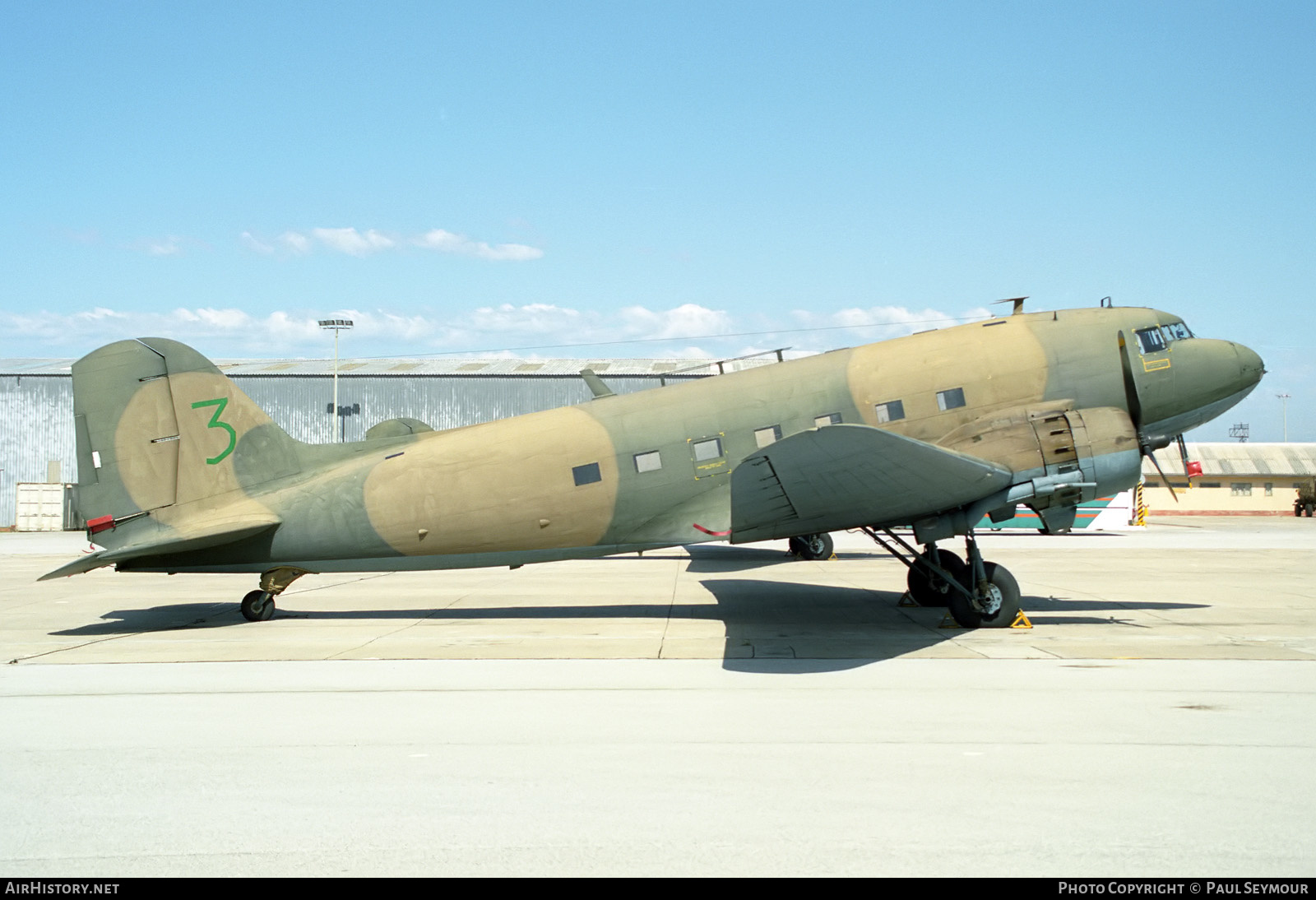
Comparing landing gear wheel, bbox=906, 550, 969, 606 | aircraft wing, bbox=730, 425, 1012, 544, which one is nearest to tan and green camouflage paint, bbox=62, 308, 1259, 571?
aircraft wing, bbox=730, 425, 1012, 544

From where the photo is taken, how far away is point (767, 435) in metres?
15.2

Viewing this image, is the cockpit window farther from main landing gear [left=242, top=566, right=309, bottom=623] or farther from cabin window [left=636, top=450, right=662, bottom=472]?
main landing gear [left=242, top=566, right=309, bottom=623]

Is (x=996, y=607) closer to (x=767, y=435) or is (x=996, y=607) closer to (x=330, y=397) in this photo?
(x=767, y=435)

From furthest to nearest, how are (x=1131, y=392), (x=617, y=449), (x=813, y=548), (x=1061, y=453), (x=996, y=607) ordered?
(x=813, y=548), (x=617, y=449), (x=1131, y=392), (x=996, y=607), (x=1061, y=453)

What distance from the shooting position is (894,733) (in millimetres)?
7996

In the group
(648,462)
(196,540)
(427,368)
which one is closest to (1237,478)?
(427,368)

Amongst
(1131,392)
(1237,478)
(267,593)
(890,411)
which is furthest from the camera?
(1237,478)

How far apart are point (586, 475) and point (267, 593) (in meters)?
6.07

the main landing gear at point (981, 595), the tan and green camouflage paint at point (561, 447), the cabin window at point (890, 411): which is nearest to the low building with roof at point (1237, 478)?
the tan and green camouflage paint at point (561, 447)

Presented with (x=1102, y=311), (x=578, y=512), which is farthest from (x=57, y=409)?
(x=1102, y=311)

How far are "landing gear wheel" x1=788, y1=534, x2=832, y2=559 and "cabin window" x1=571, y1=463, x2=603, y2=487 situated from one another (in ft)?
46.4

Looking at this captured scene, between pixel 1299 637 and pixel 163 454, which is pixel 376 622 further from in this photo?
pixel 1299 637

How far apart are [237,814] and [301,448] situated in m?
11.3

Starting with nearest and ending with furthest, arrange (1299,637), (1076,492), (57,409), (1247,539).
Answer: (1299,637), (1076,492), (1247,539), (57,409)
